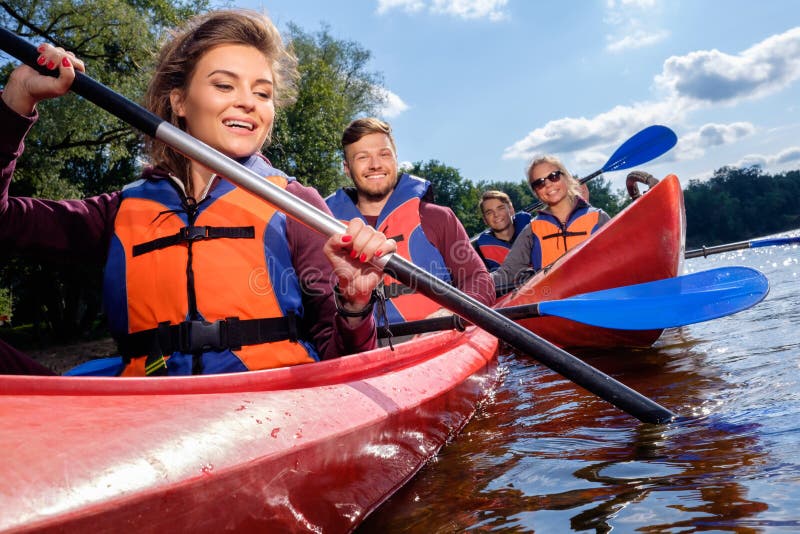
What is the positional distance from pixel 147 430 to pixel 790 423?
205cm

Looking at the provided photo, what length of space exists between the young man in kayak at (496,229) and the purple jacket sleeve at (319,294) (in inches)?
236

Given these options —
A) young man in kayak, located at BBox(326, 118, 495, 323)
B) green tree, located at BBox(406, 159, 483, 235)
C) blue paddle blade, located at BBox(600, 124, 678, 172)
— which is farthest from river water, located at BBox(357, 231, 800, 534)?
green tree, located at BBox(406, 159, 483, 235)

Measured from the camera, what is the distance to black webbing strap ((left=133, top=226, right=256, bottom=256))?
6.02ft

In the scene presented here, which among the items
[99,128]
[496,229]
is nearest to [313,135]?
[99,128]

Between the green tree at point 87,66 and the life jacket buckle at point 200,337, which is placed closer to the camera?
the life jacket buckle at point 200,337

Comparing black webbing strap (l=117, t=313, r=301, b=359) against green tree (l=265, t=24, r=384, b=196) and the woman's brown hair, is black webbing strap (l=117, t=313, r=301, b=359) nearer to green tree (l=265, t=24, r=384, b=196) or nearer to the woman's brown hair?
the woman's brown hair

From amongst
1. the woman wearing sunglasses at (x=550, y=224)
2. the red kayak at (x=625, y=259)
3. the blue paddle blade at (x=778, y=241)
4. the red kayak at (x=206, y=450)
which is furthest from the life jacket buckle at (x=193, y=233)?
the blue paddle blade at (x=778, y=241)

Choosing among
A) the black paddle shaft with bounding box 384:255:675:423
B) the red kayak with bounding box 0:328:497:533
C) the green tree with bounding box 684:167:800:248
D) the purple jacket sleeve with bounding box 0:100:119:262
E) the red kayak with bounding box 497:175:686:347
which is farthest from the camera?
the green tree with bounding box 684:167:800:248

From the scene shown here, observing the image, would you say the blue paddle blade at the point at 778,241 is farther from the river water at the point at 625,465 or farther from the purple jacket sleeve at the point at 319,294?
the purple jacket sleeve at the point at 319,294

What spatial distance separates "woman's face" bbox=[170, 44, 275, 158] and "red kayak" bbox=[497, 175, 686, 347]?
2.89 m

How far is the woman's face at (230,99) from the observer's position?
198 cm

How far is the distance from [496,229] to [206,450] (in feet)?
23.5

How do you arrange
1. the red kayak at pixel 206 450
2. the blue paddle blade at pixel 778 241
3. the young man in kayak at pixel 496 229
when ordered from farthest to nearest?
the young man in kayak at pixel 496 229 → the blue paddle blade at pixel 778 241 → the red kayak at pixel 206 450

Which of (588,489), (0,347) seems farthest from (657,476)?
(0,347)
